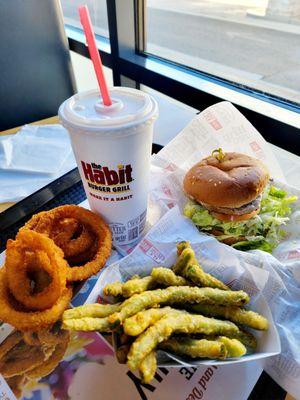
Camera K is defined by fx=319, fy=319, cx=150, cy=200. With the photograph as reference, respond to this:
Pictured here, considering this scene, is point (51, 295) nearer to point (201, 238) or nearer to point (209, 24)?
point (201, 238)

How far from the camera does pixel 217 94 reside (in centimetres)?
159

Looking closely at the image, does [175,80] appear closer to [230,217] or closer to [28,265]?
[230,217]

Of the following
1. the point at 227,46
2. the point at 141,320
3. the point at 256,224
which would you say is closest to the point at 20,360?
the point at 141,320

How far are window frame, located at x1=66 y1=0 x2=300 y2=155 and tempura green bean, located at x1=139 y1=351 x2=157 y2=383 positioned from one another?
1061mm

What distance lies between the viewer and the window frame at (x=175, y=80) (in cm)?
142

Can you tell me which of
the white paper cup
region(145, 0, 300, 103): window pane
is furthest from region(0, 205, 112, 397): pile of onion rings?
region(145, 0, 300, 103): window pane

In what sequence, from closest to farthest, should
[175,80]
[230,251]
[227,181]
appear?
1. [230,251]
2. [227,181]
3. [175,80]

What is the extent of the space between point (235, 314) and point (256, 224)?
20.6 inches

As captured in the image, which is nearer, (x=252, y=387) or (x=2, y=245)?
(x=252, y=387)

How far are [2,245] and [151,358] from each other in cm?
70

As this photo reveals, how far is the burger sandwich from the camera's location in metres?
1.17

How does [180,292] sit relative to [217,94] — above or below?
above

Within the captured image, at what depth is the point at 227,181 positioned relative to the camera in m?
1.16

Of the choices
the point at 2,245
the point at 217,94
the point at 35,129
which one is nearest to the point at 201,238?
the point at 2,245
